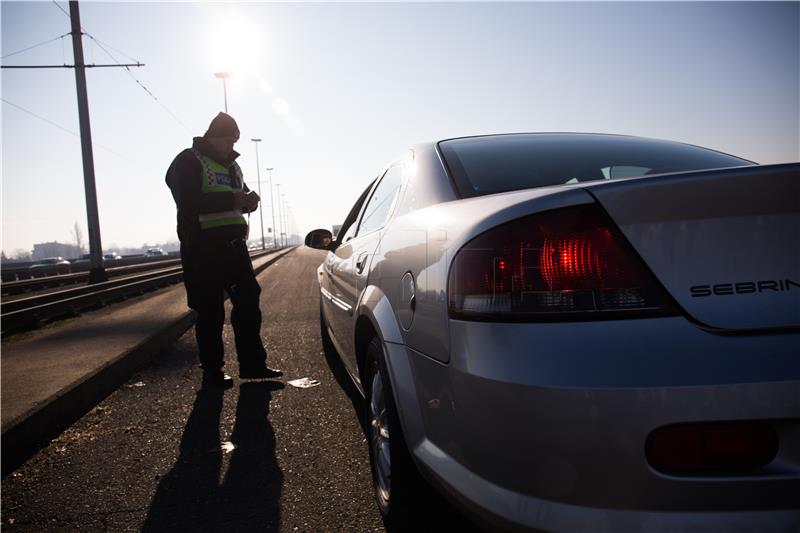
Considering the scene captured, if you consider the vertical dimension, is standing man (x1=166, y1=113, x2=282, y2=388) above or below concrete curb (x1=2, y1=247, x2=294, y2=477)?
above

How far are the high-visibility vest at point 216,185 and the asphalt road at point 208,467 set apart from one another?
121 cm

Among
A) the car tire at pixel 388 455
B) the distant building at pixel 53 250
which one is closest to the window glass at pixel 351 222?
the car tire at pixel 388 455

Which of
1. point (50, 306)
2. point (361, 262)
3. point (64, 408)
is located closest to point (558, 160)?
point (361, 262)

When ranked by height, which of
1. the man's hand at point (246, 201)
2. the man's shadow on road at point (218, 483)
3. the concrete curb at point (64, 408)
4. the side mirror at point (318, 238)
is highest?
the man's hand at point (246, 201)

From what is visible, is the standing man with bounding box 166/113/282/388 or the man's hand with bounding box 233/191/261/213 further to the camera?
the man's hand with bounding box 233/191/261/213

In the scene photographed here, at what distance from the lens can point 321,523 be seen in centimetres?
213

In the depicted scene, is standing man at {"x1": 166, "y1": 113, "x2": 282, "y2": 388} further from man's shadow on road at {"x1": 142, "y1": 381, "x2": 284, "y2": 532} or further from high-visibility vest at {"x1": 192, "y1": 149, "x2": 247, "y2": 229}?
man's shadow on road at {"x1": 142, "y1": 381, "x2": 284, "y2": 532}

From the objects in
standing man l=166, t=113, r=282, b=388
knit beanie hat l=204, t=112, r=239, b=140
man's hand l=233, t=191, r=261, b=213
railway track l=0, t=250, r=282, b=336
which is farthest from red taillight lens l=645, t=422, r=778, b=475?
railway track l=0, t=250, r=282, b=336

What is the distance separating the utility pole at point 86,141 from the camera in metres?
15.7

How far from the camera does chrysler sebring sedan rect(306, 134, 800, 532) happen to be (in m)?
1.12

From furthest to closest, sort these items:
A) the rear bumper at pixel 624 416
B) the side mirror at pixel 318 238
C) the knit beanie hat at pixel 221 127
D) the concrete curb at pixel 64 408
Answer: the side mirror at pixel 318 238, the knit beanie hat at pixel 221 127, the concrete curb at pixel 64 408, the rear bumper at pixel 624 416

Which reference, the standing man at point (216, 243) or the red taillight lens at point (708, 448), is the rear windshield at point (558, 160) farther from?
the standing man at point (216, 243)

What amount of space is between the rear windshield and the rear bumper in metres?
0.82

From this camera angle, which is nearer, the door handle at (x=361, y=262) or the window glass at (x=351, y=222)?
the door handle at (x=361, y=262)
